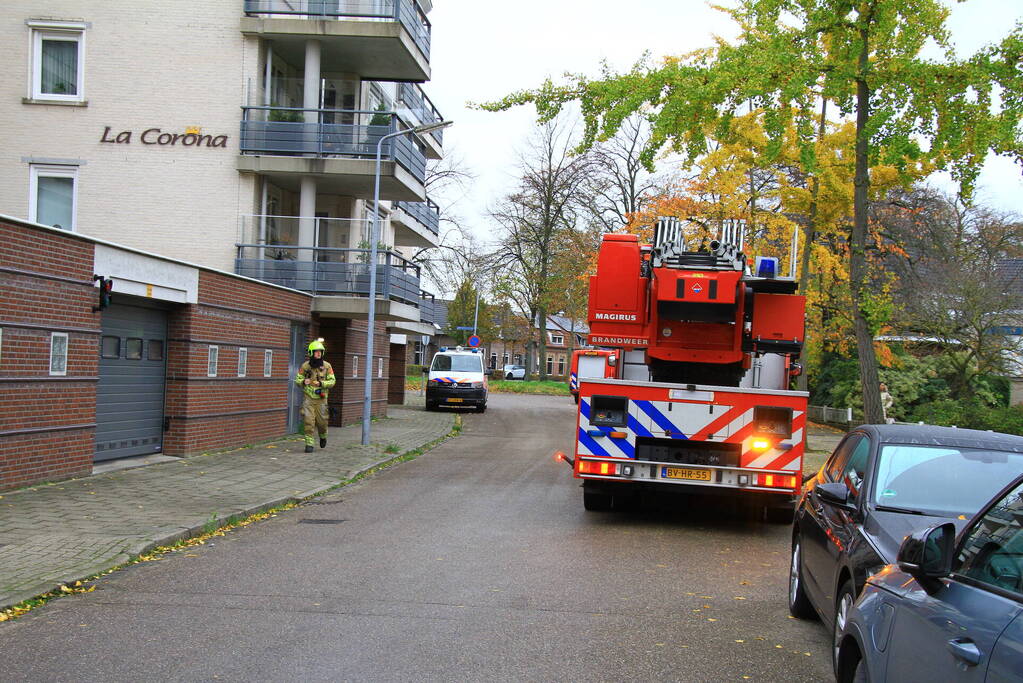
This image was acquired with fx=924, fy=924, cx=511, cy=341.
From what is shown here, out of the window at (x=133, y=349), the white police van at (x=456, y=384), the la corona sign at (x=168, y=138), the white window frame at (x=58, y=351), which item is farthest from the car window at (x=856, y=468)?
the white police van at (x=456, y=384)

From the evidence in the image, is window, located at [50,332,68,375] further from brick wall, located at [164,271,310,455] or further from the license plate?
the license plate

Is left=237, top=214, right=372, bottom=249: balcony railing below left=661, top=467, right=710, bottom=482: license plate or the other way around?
the other way around

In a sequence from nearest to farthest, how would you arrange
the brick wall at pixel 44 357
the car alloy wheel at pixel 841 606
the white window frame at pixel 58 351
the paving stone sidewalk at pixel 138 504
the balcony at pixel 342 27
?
the car alloy wheel at pixel 841 606, the paving stone sidewalk at pixel 138 504, the brick wall at pixel 44 357, the white window frame at pixel 58 351, the balcony at pixel 342 27

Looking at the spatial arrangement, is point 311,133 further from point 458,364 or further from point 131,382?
point 458,364

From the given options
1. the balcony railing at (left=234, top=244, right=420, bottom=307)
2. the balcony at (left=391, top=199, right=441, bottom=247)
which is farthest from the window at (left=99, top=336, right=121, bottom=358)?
the balcony at (left=391, top=199, right=441, bottom=247)


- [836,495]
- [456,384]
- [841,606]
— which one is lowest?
[841,606]

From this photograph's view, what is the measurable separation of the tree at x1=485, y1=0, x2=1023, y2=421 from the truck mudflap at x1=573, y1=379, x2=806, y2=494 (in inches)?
163

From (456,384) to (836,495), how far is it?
28.3m

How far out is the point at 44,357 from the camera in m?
11.0

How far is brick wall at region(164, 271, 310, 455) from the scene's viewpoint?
14.7m

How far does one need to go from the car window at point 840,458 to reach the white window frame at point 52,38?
20280mm

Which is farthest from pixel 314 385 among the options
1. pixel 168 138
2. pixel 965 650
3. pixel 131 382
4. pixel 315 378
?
pixel 965 650

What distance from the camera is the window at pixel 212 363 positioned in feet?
50.5

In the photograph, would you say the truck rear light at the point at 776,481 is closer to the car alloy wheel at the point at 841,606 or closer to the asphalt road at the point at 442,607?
the asphalt road at the point at 442,607
